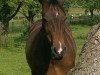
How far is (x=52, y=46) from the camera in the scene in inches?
202

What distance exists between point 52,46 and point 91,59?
3449 mm

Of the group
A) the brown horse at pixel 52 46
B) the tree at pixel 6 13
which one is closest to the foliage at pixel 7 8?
the tree at pixel 6 13

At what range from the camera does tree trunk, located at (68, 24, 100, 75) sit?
1650mm

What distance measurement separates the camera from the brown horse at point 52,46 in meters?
5.13

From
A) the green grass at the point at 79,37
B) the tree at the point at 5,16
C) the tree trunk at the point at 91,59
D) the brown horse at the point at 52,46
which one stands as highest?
the tree trunk at the point at 91,59

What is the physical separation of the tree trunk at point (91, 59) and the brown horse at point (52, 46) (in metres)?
3.11

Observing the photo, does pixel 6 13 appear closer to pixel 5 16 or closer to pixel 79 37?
pixel 5 16

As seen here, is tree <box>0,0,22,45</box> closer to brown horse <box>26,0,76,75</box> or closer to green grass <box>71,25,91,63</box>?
green grass <box>71,25,91,63</box>

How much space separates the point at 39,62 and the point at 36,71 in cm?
34

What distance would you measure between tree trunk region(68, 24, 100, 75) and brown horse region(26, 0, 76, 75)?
3110 mm

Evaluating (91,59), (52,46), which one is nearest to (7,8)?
(52,46)

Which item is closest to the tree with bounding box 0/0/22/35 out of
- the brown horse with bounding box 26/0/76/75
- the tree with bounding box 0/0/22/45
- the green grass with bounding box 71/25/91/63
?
the tree with bounding box 0/0/22/45

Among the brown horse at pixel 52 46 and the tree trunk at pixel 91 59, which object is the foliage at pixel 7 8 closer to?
the brown horse at pixel 52 46

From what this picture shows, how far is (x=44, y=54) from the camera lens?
21.2 feet
